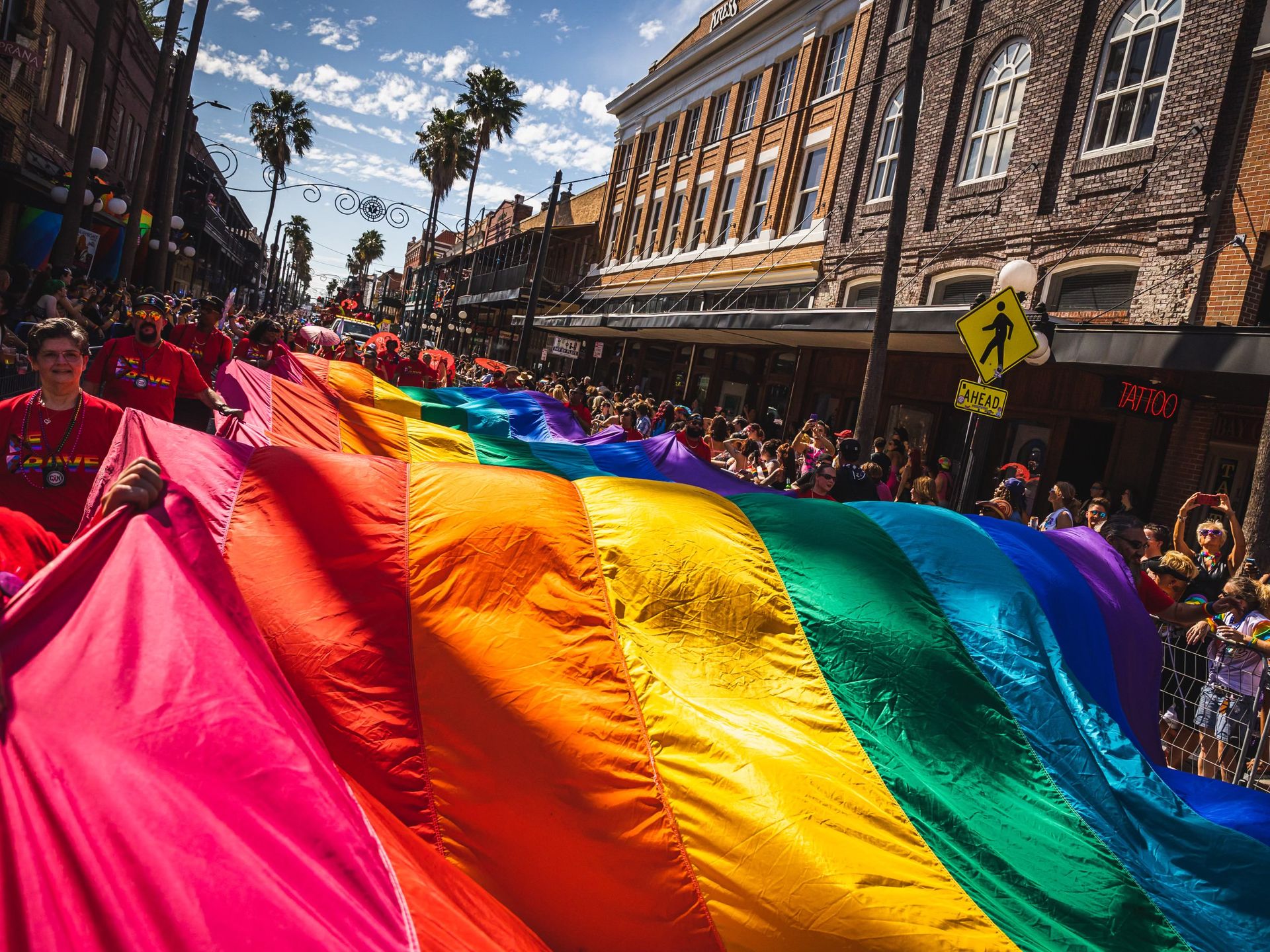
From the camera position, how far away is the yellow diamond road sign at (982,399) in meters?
8.27

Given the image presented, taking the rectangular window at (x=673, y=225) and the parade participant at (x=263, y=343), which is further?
the rectangular window at (x=673, y=225)

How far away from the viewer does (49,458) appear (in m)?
4.13

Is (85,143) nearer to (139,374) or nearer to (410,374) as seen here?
(410,374)

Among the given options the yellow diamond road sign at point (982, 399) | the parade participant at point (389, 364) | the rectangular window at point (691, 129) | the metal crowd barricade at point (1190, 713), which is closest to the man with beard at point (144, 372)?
the yellow diamond road sign at point (982, 399)

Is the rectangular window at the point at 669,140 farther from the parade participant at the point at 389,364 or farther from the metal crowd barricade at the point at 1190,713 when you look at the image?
the metal crowd barricade at the point at 1190,713

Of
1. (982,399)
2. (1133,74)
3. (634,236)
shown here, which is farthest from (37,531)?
(634,236)

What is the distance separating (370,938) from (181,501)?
1570mm

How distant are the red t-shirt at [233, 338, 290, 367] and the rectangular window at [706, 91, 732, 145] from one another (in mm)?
23751

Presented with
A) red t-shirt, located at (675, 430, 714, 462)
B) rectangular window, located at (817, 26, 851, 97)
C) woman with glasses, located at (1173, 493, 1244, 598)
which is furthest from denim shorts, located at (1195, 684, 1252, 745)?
rectangular window, located at (817, 26, 851, 97)

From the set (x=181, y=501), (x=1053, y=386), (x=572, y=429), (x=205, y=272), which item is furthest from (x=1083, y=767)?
(x=205, y=272)

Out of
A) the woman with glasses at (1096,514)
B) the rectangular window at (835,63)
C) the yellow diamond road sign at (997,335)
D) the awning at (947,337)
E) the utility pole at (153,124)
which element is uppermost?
the rectangular window at (835,63)

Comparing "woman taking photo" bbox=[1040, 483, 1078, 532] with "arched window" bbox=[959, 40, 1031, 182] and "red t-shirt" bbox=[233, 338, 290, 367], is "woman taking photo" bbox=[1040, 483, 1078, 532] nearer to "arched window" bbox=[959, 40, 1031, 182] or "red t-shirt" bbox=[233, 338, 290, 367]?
"red t-shirt" bbox=[233, 338, 290, 367]

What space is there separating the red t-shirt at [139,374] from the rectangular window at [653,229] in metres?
28.9

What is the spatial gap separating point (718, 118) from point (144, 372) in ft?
93.3
